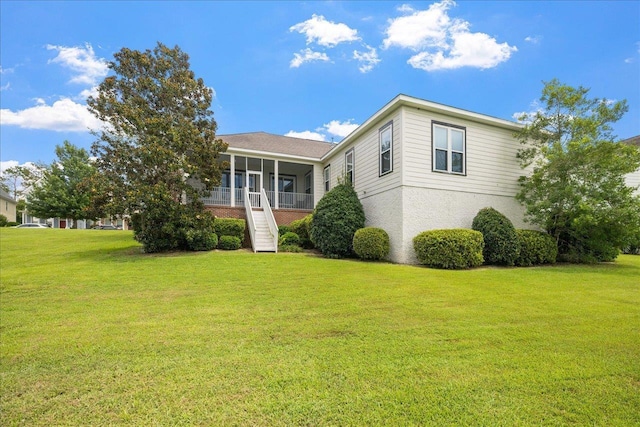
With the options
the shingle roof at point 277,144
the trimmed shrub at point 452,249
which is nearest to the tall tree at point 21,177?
the shingle roof at point 277,144

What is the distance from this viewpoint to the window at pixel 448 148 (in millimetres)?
10695

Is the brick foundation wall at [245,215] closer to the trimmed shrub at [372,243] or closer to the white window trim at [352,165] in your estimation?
the white window trim at [352,165]

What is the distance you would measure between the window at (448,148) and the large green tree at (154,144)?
25.7ft

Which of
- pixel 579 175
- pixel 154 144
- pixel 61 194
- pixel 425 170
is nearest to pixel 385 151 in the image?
pixel 425 170

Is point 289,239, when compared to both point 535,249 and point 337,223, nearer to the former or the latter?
point 337,223

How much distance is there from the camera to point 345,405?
2379mm

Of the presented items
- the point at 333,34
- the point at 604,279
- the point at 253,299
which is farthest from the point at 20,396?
the point at 333,34

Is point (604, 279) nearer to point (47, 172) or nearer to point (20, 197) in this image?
point (47, 172)

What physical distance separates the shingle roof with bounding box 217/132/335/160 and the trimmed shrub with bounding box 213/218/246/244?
4.66 m

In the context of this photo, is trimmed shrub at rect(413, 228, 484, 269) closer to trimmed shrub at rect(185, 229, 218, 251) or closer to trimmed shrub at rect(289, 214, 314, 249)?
trimmed shrub at rect(289, 214, 314, 249)

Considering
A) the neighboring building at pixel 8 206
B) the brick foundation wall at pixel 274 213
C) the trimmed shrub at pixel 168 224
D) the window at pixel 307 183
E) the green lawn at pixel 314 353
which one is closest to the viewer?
the green lawn at pixel 314 353

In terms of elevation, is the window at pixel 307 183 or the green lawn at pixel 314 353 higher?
the window at pixel 307 183

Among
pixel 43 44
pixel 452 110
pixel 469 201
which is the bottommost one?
pixel 469 201

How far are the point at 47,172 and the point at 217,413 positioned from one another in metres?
37.6
